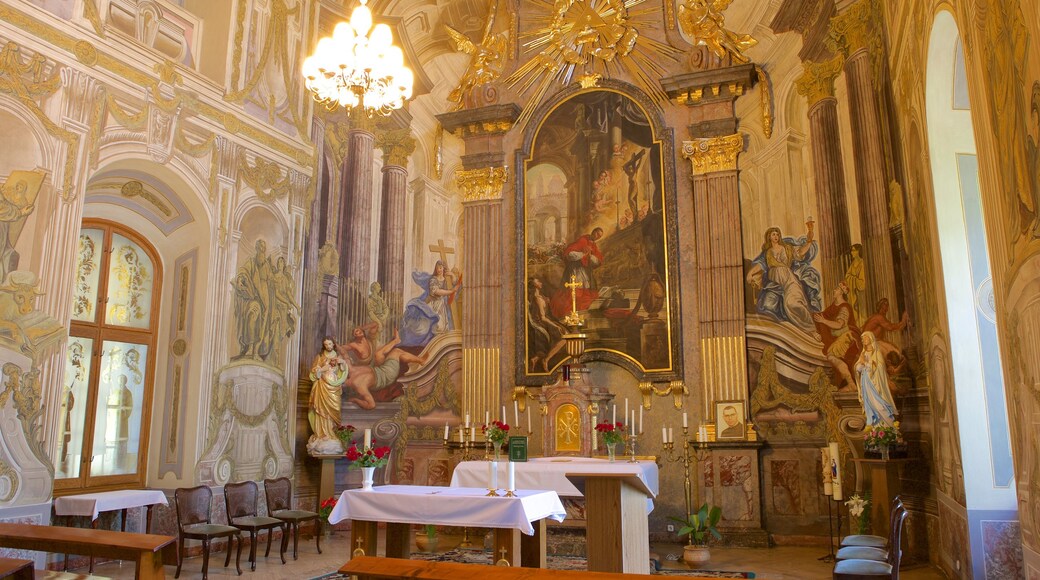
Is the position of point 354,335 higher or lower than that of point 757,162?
lower

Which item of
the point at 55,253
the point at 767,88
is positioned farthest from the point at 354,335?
the point at 767,88

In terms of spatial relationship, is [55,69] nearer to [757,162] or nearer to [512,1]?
[512,1]

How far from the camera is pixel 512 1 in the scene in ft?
42.5

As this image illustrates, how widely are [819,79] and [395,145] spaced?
21.7 ft

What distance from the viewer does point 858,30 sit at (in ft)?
32.6

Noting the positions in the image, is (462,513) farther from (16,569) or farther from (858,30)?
(858,30)

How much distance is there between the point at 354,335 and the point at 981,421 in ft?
27.3

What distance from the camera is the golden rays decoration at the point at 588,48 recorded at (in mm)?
12008

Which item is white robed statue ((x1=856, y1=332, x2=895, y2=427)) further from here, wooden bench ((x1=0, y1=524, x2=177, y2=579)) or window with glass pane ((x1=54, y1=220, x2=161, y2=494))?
window with glass pane ((x1=54, y1=220, x2=161, y2=494))

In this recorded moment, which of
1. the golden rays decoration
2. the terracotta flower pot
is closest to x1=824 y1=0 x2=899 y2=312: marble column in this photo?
the golden rays decoration

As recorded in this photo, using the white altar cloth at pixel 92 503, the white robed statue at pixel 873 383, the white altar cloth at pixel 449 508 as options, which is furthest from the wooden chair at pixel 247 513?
the white robed statue at pixel 873 383

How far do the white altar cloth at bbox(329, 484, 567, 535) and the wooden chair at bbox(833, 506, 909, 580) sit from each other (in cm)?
213

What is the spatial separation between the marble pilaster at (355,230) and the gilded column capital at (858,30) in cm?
710

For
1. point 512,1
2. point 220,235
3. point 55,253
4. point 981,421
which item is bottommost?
point 981,421
